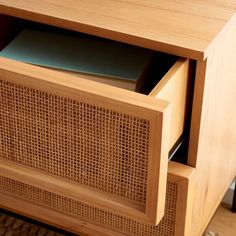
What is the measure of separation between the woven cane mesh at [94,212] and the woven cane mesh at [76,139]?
10 cm

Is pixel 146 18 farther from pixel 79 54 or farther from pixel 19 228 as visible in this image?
pixel 19 228

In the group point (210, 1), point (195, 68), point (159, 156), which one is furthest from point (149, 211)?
point (210, 1)

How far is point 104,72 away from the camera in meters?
0.88

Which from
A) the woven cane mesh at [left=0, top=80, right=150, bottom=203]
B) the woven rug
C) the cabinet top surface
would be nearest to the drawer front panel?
the woven cane mesh at [left=0, top=80, right=150, bottom=203]

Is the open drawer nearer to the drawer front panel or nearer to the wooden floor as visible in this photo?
the drawer front panel

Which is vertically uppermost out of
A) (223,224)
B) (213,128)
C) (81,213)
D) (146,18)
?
(146,18)

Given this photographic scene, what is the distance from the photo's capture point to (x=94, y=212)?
0.91 metres

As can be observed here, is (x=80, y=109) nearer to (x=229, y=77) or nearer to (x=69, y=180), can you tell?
(x=69, y=180)

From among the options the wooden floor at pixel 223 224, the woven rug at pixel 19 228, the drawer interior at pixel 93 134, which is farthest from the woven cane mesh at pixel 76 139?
the wooden floor at pixel 223 224

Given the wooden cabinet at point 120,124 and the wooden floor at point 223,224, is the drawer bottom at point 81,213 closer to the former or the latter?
the wooden cabinet at point 120,124

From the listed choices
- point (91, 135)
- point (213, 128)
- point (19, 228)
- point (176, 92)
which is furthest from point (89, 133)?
point (19, 228)

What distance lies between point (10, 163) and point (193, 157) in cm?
24

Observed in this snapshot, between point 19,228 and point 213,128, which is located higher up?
point 213,128

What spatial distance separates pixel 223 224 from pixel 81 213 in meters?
0.42
